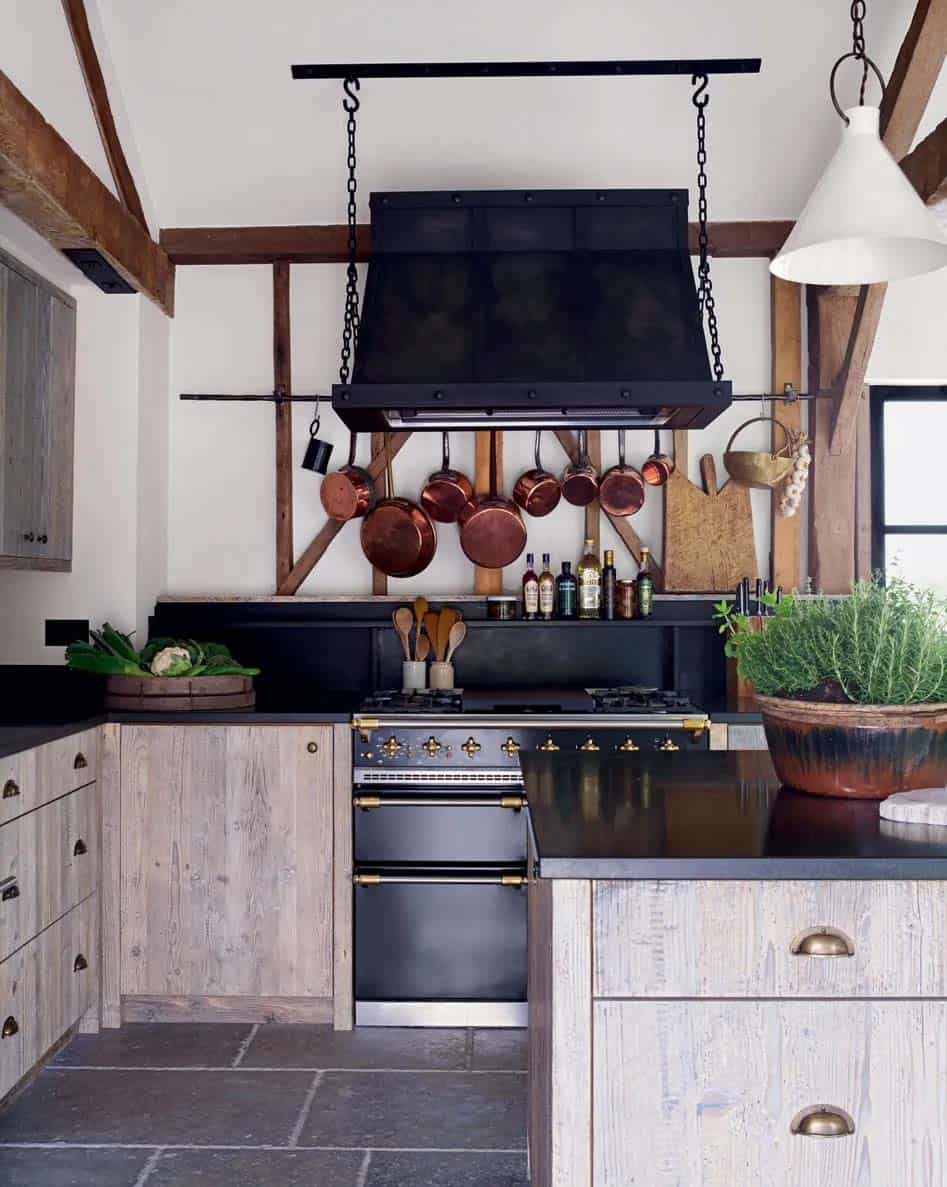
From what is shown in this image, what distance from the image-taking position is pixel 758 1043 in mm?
1812

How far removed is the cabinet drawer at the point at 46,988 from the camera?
318 centimetres

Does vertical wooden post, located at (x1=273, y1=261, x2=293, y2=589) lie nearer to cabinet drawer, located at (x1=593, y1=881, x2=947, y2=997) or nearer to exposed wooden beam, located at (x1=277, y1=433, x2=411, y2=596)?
exposed wooden beam, located at (x1=277, y1=433, x2=411, y2=596)

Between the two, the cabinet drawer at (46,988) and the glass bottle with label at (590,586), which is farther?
the glass bottle with label at (590,586)

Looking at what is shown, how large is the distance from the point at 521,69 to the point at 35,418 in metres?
1.94

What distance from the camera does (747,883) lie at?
1804 millimetres

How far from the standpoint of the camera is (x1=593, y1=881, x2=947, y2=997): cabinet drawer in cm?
180

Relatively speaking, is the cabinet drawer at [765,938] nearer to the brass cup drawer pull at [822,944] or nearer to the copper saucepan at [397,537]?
the brass cup drawer pull at [822,944]

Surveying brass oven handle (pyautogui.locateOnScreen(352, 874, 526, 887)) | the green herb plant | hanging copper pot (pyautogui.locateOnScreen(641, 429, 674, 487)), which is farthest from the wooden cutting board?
the green herb plant

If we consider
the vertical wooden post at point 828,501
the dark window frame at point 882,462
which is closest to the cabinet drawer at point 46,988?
the vertical wooden post at point 828,501

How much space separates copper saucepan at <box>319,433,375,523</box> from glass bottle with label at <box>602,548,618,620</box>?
0.94 metres

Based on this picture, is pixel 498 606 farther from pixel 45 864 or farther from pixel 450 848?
pixel 45 864

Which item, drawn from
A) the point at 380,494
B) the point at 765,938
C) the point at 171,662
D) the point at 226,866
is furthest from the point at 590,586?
the point at 765,938

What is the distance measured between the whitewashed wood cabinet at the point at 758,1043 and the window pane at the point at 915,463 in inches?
145

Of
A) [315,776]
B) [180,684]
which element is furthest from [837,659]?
[180,684]
